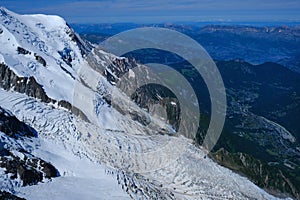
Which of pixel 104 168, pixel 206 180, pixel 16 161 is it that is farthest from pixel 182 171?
pixel 16 161

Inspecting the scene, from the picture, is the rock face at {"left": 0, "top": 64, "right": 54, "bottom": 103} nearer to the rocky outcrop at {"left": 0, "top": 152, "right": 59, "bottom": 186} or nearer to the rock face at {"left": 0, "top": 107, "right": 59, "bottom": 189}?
the rock face at {"left": 0, "top": 107, "right": 59, "bottom": 189}

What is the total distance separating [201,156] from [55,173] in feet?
125

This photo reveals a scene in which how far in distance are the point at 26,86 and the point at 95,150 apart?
24.3 meters

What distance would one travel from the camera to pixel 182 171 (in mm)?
73312

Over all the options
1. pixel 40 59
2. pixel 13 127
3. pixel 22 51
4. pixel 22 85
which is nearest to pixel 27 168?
pixel 13 127

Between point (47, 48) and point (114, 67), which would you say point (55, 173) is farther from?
point (114, 67)

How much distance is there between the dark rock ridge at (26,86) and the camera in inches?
3059

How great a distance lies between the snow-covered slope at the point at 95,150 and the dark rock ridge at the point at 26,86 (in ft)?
4.55

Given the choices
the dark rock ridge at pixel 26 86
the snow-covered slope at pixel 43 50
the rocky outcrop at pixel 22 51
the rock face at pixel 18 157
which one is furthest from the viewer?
the rocky outcrop at pixel 22 51

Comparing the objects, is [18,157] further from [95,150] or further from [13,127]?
[95,150]

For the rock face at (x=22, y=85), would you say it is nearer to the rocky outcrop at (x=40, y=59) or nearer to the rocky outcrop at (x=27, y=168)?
the rocky outcrop at (x=40, y=59)

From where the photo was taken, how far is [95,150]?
66.4m

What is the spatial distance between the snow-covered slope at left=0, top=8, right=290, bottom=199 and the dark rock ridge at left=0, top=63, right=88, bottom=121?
139 cm

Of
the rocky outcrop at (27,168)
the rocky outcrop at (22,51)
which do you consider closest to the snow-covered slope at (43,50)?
the rocky outcrop at (22,51)
